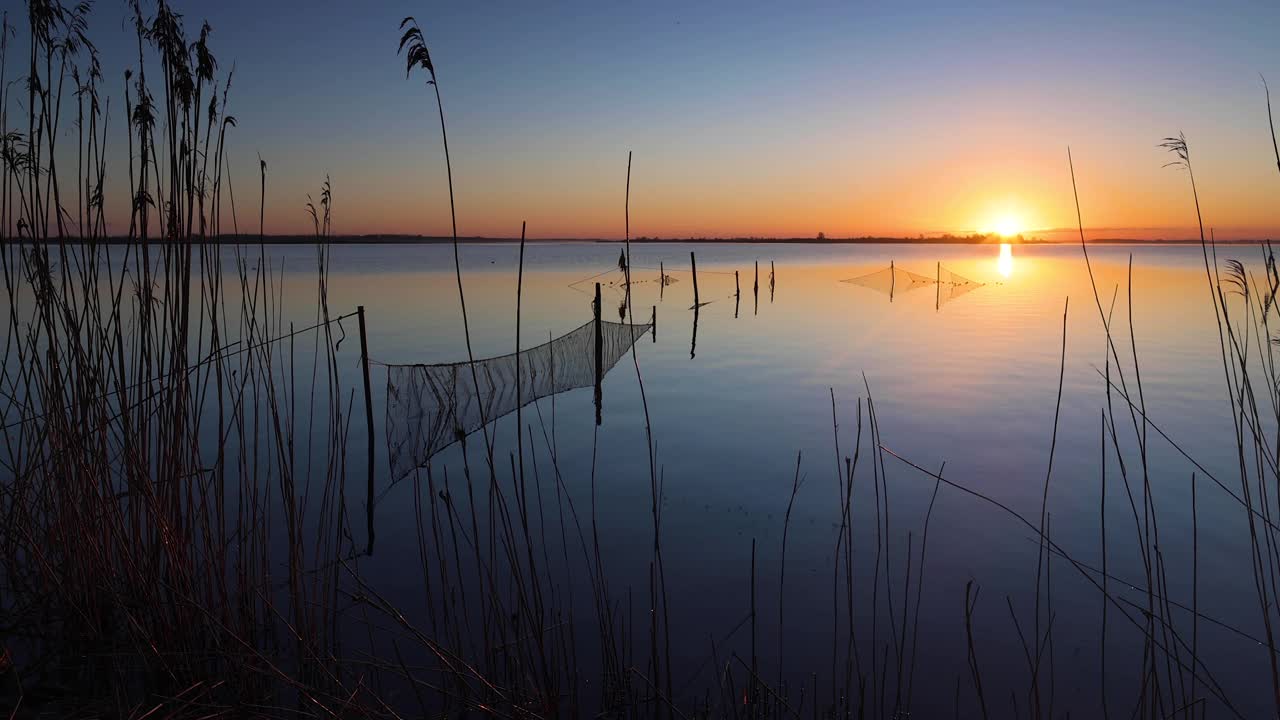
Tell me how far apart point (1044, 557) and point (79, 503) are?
6864 millimetres

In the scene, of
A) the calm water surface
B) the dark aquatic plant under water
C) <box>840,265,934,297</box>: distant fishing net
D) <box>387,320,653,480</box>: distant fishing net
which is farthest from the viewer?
<box>840,265,934,297</box>: distant fishing net

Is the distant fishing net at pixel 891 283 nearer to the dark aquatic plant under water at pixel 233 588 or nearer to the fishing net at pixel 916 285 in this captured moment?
the fishing net at pixel 916 285

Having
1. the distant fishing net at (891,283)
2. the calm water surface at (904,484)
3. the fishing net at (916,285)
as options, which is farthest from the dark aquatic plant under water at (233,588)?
the distant fishing net at (891,283)

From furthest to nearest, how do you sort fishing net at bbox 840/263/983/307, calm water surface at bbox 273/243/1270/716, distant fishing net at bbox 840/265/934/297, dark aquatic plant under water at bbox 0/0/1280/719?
distant fishing net at bbox 840/265/934/297 → fishing net at bbox 840/263/983/307 → calm water surface at bbox 273/243/1270/716 → dark aquatic plant under water at bbox 0/0/1280/719

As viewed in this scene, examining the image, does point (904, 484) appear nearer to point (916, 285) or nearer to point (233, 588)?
point (233, 588)

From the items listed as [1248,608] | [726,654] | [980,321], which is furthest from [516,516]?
[980,321]

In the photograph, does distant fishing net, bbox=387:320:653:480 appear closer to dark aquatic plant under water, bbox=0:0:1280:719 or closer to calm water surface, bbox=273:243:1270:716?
calm water surface, bbox=273:243:1270:716

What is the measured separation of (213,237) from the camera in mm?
3367

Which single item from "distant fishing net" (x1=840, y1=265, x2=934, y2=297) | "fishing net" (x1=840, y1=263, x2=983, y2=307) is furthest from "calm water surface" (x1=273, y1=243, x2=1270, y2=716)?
"distant fishing net" (x1=840, y1=265, x2=934, y2=297)

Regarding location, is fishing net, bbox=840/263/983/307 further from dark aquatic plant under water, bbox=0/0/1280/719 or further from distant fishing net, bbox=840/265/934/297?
dark aquatic plant under water, bbox=0/0/1280/719

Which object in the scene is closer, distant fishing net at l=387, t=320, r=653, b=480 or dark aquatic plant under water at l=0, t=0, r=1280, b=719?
dark aquatic plant under water at l=0, t=0, r=1280, b=719

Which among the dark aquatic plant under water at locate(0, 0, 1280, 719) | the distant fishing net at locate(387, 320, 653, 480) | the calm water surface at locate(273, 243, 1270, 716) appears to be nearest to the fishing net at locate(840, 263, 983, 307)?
the calm water surface at locate(273, 243, 1270, 716)

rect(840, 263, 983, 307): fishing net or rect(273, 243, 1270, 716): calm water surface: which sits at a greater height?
rect(840, 263, 983, 307): fishing net

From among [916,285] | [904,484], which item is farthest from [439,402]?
[916,285]
